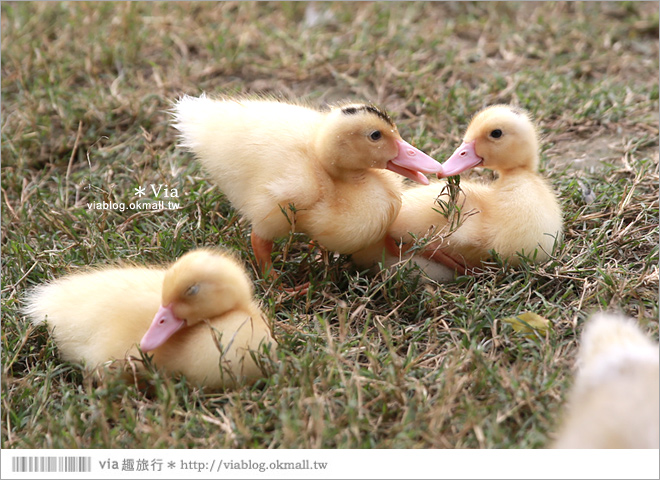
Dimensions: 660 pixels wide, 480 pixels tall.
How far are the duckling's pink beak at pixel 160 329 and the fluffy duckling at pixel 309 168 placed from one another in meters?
0.55

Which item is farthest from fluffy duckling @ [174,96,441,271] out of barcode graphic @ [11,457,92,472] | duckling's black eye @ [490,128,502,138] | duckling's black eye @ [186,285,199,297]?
barcode graphic @ [11,457,92,472]

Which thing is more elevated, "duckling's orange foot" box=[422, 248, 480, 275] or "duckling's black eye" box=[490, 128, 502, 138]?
"duckling's black eye" box=[490, 128, 502, 138]

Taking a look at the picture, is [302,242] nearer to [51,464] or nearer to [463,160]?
[463,160]

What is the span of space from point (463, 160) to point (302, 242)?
0.70 meters

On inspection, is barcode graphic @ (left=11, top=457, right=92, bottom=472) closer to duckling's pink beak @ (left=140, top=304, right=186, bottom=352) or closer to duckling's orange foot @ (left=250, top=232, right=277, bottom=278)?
duckling's pink beak @ (left=140, top=304, right=186, bottom=352)

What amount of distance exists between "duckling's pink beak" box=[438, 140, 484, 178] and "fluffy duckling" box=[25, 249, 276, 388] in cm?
90

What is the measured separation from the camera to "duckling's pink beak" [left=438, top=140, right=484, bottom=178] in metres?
2.94

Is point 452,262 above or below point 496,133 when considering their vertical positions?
below

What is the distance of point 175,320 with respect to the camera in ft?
8.07

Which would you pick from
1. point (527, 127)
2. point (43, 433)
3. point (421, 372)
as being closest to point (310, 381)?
point (421, 372)

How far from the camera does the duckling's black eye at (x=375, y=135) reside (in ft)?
9.32

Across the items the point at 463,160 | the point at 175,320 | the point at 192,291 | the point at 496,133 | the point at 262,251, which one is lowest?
the point at 262,251

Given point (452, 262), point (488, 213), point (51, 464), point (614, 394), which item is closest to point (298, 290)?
point (452, 262)

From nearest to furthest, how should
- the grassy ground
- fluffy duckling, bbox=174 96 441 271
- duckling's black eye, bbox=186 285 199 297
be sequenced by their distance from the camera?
the grassy ground
duckling's black eye, bbox=186 285 199 297
fluffy duckling, bbox=174 96 441 271
